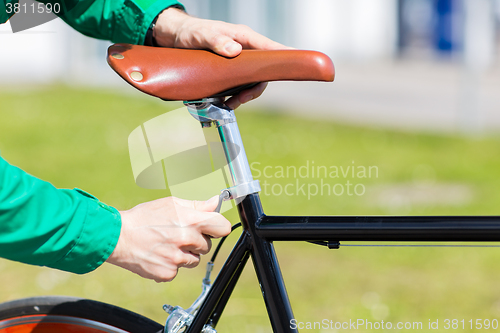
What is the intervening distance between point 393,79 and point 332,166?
556cm

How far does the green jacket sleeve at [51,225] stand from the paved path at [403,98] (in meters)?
6.78

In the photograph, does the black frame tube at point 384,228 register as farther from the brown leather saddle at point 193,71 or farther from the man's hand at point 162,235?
the brown leather saddle at point 193,71

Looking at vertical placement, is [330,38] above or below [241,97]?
below

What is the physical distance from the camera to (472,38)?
670 centimetres

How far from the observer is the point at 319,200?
484 cm

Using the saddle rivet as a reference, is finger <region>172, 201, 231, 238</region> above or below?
below

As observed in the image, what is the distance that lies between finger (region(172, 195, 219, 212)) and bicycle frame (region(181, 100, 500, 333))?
0.06 metres

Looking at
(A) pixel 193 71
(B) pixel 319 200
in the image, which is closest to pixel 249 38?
(A) pixel 193 71

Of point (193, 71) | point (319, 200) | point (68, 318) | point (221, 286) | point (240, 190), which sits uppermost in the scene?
point (193, 71)

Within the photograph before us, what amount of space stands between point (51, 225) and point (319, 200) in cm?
408

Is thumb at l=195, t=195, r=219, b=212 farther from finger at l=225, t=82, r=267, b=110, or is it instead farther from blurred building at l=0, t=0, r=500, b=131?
blurred building at l=0, t=0, r=500, b=131

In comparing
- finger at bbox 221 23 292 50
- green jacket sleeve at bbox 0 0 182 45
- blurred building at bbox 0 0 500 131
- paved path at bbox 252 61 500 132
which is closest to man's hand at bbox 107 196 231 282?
finger at bbox 221 23 292 50

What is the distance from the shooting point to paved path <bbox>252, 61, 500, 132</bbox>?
A: 7.05 metres

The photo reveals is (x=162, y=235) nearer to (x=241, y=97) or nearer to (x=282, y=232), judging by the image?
(x=282, y=232)
